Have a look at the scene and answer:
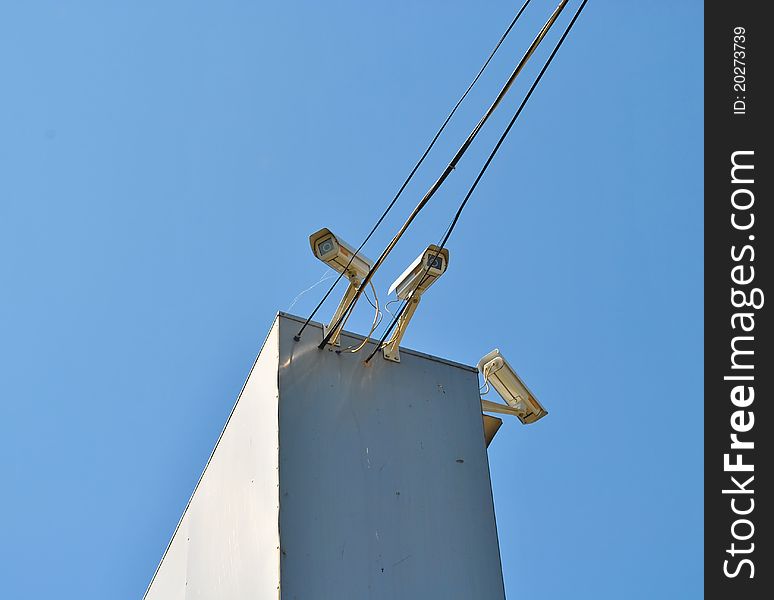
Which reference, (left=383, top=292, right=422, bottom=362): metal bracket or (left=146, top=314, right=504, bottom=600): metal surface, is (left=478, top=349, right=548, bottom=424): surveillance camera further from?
(left=383, top=292, right=422, bottom=362): metal bracket

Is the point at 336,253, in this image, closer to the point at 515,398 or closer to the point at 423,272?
the point at 423,272

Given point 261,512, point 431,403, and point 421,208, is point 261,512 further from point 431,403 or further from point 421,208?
point 421,208

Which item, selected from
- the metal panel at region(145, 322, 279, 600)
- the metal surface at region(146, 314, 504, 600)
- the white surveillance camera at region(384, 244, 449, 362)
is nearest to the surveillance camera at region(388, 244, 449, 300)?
the white surveillance camera at region(384, 244, 449, 362)

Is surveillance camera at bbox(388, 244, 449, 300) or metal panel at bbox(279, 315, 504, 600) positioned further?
surveillance camera at bbox(388, 244, 449, 300)

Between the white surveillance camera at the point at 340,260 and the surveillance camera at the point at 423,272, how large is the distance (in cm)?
17

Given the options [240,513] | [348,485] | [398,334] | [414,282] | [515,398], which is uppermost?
[414,282]

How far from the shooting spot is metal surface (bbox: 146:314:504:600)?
338 cm

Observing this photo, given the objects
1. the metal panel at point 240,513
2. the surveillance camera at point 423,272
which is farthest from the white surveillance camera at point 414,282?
the metal panel at point 240,513

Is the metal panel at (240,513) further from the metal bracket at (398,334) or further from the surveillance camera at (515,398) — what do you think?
the surveillance camera at (515,398)

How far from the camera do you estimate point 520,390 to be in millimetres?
4633

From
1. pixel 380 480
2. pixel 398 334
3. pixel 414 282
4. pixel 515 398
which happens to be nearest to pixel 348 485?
pixel 380 480

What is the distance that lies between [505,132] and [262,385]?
4.92ft

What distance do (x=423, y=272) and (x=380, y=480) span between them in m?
0.89

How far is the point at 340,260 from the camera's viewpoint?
13.0 feet
